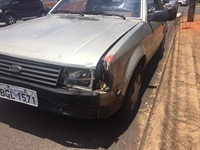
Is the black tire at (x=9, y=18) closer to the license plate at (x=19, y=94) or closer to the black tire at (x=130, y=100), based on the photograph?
the license plate at (x=19, y=94)

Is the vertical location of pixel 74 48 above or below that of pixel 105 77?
above

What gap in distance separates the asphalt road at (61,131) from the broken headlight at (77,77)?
773 mm

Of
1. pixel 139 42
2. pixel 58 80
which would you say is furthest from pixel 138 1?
pixel 58 80

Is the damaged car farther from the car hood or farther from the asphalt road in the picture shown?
the asphalt road

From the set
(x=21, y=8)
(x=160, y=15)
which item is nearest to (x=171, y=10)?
(x=160, y=15)

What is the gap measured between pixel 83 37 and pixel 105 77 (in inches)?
27.3

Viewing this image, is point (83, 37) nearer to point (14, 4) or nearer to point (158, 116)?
point (158, 116)

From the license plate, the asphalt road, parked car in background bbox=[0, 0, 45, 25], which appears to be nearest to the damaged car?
the license plate

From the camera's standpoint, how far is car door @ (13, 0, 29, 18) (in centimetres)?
1382

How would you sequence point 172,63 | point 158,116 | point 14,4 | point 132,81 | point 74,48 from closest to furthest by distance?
point 74,48 < point 132,81 < point 158,116 < point 172,63 < point 14,4

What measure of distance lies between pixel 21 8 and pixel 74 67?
13164 mm

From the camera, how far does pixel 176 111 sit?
3.44 meters

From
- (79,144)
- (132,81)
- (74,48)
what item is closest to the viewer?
(74,48)

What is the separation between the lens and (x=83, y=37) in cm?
278
